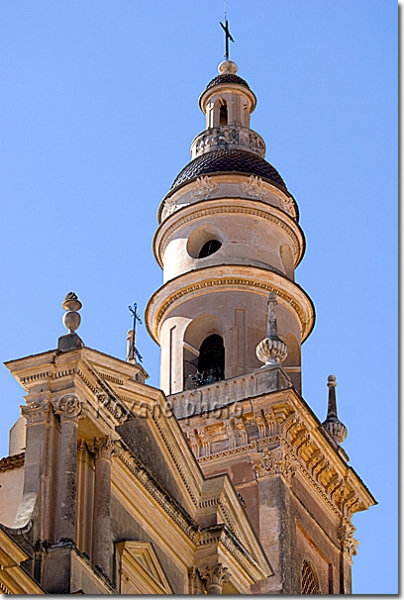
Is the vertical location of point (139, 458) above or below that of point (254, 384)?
below

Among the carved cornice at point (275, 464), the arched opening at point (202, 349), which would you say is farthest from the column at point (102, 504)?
the arched opening at point (202, 349)

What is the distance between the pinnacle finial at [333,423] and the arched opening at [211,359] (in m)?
2.36

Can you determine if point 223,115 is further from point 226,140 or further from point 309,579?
point 309,579

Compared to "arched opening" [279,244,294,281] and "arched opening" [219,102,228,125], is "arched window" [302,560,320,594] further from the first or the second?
"arched opening" [219,102,228,125]

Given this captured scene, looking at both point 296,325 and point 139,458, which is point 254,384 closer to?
point 296,325

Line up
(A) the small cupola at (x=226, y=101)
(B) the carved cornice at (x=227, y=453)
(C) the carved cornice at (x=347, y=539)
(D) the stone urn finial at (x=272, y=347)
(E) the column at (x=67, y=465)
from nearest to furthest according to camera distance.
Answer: (E) the column at (x=67, y=465) → (B) the carved cornice at (x=227, y=453) → (D) the stone urn finial at (x=272, y=347) → (C) the carved cornice at (x=347, y=539) → (A) the small cupola at (x=226, y=101)

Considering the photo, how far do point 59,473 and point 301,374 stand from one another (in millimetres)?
14227

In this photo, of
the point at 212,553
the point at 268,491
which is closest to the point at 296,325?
the point at 268,491

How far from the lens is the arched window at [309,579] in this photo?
2941 centimetres

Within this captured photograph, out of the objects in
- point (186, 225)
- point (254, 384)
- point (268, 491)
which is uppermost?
point (186, 225)

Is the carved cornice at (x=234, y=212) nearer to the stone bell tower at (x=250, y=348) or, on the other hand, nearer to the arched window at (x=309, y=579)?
the stone bell tower at (x=250, y=348)

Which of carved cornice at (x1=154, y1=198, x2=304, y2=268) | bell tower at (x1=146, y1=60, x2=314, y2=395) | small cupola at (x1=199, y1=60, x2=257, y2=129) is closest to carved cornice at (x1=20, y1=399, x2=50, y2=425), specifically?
bell tower at (x1=146, y1=60, x2=314, y2=395)

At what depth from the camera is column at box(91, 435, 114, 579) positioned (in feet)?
65.5

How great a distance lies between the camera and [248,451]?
29.7m
